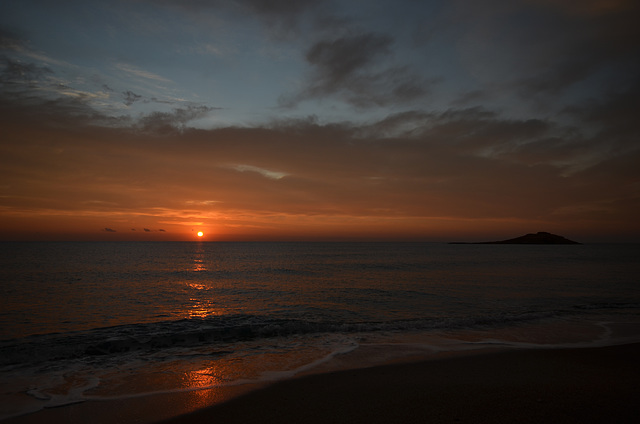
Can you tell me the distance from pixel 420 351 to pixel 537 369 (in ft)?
10.5

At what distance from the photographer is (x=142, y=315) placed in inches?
696

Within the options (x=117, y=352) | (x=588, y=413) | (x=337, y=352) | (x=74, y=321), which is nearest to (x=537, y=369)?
(x=588, y=413)

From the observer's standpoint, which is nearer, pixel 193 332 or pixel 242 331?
pixel 193 332

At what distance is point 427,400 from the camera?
22.3 feet

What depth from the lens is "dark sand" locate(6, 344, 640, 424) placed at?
6082mm

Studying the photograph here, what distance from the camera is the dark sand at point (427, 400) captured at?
6.08 m

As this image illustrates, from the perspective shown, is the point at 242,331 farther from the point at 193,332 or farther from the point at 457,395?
the point at 457,395

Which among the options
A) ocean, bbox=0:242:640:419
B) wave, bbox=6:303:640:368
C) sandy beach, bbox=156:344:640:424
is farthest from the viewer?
wave, bbox=6:303:640:368

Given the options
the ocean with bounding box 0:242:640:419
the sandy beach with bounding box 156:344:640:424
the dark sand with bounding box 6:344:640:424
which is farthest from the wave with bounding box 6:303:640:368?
the sandy beach with bounding box 156:344:640:424

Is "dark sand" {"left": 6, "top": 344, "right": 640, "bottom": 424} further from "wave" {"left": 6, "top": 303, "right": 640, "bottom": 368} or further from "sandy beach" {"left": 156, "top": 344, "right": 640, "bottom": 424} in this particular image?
"wave" {"left": 6, "top": 303, "right": 640, "bottom": 368}

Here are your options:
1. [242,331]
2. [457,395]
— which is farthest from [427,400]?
[242,331]

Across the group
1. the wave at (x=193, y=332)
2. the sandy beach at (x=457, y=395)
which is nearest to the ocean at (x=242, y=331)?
the wave at (x=193, y=332)

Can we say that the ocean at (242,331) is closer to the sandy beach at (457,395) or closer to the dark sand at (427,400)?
the dark sand at (427,400)

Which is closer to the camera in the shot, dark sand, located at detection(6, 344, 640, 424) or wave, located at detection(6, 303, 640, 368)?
dark sand, located at detection(6, 344, 640, 424)
